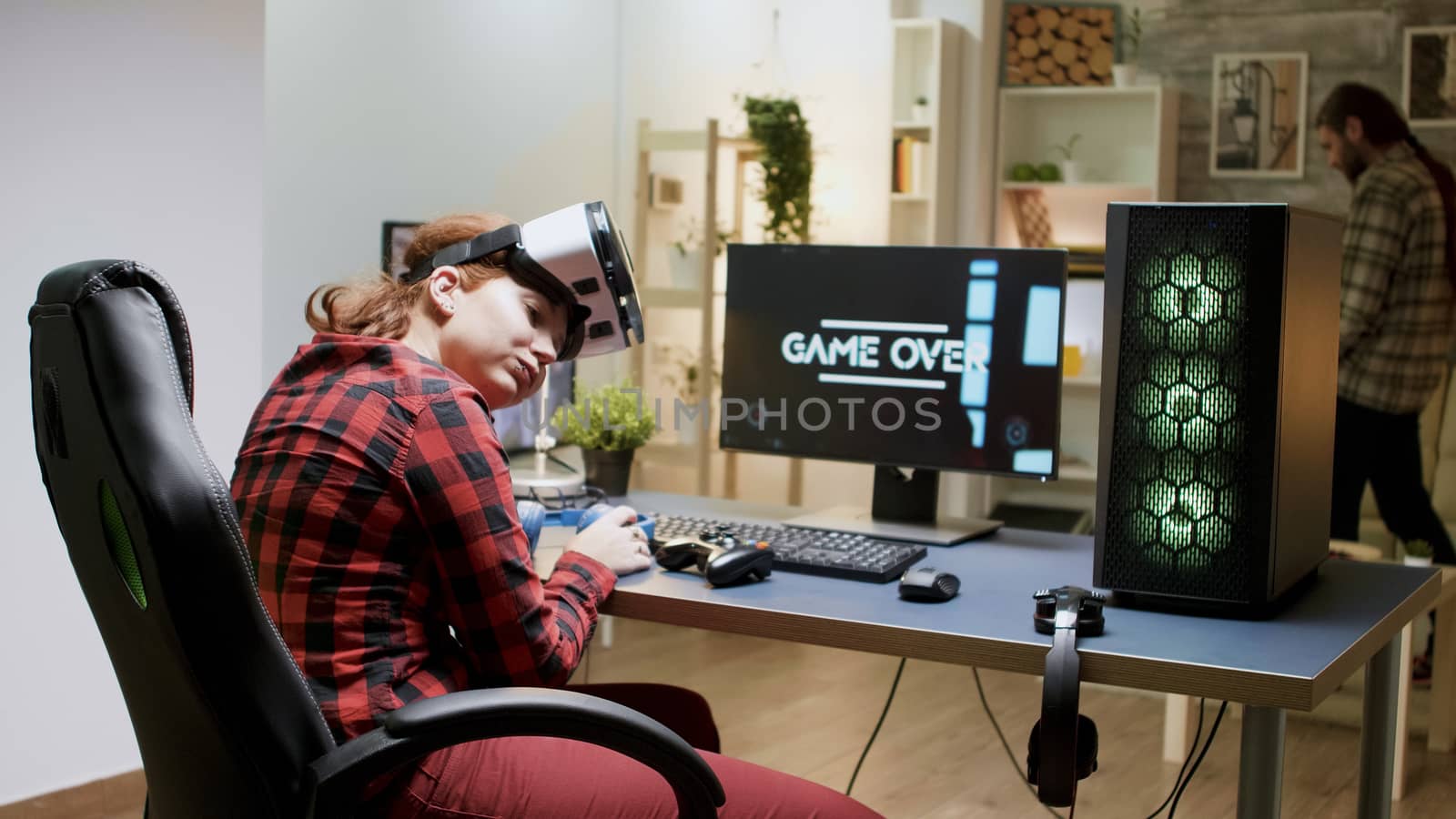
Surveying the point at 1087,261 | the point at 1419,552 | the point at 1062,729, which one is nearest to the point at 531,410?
the point at 1062,729

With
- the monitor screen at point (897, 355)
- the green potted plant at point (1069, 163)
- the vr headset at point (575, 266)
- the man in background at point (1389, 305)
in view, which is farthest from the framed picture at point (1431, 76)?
the vr headset at point (575, 266)

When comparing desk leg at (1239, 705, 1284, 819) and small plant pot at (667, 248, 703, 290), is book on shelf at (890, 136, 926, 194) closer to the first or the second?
small plant pot at (667, 248, 703, 290)

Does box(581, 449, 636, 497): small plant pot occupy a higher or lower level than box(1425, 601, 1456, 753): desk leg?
higher

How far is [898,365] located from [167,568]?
1.50 meters

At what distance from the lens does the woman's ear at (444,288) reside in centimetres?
173

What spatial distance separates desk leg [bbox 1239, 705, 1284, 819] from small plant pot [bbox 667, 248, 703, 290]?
3.62 metres

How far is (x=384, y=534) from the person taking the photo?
1472 mm

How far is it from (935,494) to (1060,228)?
11.0 feet

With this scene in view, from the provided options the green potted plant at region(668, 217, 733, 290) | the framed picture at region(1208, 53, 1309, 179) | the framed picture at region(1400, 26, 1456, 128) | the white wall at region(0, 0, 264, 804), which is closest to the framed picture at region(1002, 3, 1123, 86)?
the framed picture at region(1208, 53, 1309, 179)

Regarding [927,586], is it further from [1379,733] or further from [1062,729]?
[1379,733]

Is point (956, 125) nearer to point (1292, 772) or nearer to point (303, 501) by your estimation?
point (1292, 772)

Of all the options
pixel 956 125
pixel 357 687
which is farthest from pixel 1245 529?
pixel 956 125

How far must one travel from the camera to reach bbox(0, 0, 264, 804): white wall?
9.06ft

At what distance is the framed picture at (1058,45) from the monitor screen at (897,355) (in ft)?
10.6
